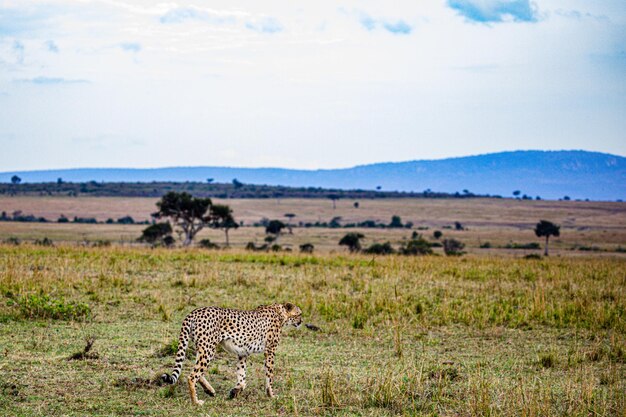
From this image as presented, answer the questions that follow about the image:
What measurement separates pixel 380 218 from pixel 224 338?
105 m

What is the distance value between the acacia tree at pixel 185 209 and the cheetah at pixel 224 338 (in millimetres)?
42694

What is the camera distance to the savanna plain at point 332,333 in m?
9.26

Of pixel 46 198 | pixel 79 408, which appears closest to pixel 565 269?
pixel 79 408

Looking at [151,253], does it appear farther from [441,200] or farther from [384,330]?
[441,200]

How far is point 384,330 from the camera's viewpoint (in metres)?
15.4

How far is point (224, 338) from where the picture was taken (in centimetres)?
941

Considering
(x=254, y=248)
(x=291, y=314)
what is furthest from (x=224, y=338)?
(x=254, y=248)

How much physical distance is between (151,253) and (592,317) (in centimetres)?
1551

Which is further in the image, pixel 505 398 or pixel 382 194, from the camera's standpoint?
pixel 382 194

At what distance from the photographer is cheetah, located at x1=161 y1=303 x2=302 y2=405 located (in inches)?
362

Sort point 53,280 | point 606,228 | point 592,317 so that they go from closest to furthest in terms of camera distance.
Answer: point 592,317 < point 53,280 < point 606,228

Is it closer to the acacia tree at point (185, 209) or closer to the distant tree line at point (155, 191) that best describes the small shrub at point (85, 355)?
the acacia tree at point (185, 209)

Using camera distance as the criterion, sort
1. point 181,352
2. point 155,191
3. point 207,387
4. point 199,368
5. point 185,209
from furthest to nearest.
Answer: point 155,191, point 185,209, point 207,387, point 181,352, point 199,368

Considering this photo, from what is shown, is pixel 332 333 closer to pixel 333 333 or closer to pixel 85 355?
pixel 333 333
